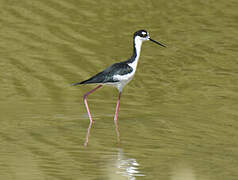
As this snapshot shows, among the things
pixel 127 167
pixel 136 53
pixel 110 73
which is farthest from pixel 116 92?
pixel 127 167

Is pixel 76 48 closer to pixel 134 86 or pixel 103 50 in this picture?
pixel 103 50

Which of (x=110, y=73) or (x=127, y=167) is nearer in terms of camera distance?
(x=127, y=167)

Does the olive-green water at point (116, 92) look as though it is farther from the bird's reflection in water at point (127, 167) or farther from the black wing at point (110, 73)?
the black wing at point (110, 73)

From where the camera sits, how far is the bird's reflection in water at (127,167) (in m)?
7.56

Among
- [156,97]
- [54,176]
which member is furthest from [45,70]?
[54,176]

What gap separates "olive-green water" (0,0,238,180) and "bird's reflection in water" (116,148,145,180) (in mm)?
12

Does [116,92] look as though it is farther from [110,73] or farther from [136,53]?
[110,73]

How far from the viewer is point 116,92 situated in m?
12.3

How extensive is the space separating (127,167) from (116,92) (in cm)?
454

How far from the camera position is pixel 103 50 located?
14.4 metres

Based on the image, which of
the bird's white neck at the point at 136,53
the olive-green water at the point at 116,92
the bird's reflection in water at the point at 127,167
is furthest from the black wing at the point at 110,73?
the bird's reflection in water at the point at 127,167

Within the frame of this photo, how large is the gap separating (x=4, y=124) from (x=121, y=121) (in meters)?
1.82

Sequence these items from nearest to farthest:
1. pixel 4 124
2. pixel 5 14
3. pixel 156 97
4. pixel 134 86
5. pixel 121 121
Result: pixel 4 124
pixel 121 121
pixel 156 97
pixel 134 86
pixel 5 14

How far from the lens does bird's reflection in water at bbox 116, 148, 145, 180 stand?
756 cm
